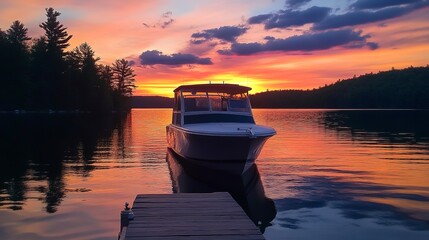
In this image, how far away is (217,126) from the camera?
58.3ft

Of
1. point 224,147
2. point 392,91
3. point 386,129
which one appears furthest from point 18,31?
point 392,91

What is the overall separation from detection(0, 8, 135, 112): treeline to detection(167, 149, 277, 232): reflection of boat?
2929 inches

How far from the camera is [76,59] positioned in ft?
347

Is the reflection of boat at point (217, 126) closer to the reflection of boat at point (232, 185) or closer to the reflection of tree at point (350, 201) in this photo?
the reflection of boat at point (232, 185)

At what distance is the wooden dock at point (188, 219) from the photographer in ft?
24.8

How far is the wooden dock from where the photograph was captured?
7559 mm

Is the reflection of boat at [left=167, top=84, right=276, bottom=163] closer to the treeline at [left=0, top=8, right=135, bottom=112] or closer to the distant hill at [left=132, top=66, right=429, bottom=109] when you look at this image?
the treeline at [left=0, top=8, right=135, bottom=112]

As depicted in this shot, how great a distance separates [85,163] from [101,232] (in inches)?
483

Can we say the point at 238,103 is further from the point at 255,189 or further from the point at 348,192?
the point at 348,192

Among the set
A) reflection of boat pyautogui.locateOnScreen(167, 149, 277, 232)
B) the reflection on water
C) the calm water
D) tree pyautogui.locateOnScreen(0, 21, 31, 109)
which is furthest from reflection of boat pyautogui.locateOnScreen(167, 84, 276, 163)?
tree pyautogui.locateOnScreen(0, 21, 31, 109)

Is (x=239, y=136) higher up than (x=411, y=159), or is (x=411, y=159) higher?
(x=239, y=136)

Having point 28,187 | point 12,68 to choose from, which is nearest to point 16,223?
point 28,187

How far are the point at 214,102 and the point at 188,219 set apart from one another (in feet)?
40.7

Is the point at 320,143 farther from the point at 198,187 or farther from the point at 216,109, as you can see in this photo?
the point at 198,187
